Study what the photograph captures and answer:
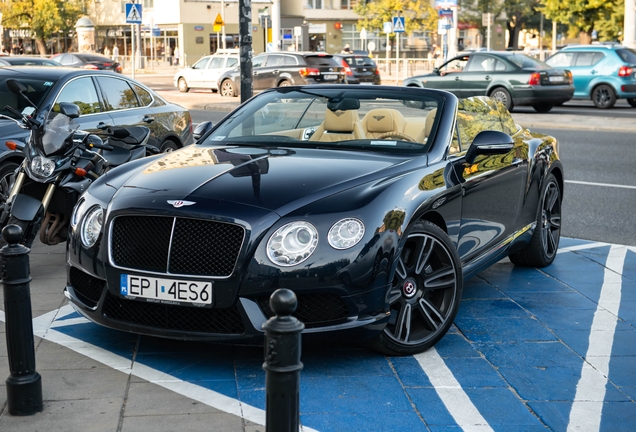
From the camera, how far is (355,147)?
5.87m

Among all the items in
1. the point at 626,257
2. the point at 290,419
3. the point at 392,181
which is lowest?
the point at 626,257

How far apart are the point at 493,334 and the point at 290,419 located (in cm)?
288

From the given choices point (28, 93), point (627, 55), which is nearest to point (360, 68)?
point (627, 55)

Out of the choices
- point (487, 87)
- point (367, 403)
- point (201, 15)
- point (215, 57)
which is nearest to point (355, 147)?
point (367, 403)

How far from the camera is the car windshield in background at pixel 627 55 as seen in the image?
25.7 metres

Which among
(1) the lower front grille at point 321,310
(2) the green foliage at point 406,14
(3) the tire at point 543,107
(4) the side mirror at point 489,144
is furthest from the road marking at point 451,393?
(2) the green foliage at point 406,14

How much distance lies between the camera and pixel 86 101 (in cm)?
931

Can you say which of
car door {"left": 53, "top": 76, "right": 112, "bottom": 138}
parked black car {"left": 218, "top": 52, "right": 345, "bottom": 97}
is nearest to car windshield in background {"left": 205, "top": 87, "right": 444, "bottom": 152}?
car door {"left": 53, "top": 76, "right": 112, "bottom": 138}

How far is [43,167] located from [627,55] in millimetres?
22354

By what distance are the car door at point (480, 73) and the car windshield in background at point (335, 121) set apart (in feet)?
59.7

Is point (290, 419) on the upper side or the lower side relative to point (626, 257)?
upper

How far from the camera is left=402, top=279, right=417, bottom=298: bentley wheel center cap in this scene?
5.07 m

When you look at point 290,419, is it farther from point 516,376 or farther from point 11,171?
point 11,171

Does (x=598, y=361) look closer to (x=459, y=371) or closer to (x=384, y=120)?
(x=459, y=371)
